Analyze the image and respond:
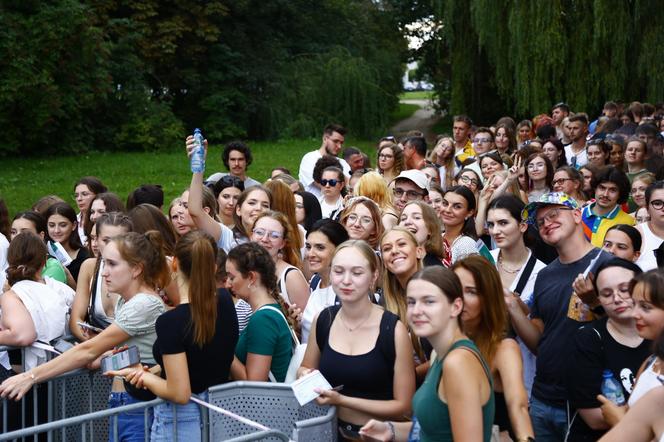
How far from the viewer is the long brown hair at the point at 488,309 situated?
14.1ft

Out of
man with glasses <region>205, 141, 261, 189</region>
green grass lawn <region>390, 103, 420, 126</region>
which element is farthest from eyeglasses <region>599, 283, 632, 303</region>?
green grass lawn <region>390, 103, 420, 126</region>

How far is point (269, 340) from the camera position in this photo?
192 inches

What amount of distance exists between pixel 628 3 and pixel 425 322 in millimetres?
16021

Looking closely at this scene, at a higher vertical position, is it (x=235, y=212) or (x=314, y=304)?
(x=235, y=212)

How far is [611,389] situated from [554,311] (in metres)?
0.74

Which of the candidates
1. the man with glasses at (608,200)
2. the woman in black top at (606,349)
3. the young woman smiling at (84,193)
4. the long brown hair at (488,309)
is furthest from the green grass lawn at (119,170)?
the woman in black top at (606,349)

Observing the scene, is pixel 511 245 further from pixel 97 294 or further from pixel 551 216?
pixel 97 294

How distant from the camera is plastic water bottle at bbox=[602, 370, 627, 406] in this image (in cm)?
420

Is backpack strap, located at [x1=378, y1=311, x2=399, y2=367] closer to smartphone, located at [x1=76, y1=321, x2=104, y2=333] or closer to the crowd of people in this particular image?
the crowd of people

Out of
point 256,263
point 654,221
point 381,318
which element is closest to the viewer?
point 381,318

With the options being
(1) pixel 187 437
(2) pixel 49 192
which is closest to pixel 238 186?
(1) pixel 187 437

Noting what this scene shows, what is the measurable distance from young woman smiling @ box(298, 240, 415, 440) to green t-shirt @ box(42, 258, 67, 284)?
223cm

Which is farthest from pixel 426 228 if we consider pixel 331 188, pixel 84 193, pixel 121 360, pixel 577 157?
pixel 577 157

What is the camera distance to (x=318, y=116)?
92.1ft
